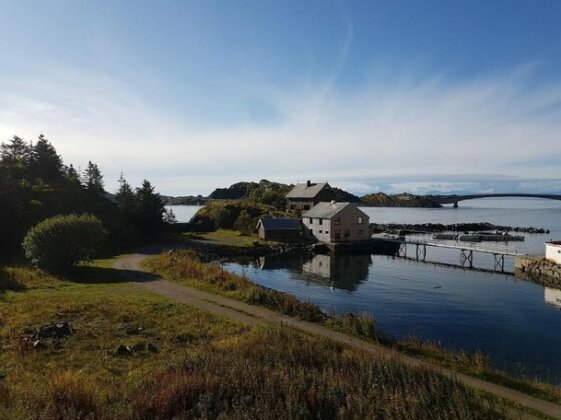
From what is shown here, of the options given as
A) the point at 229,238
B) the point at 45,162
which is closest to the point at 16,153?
the point at 45,162

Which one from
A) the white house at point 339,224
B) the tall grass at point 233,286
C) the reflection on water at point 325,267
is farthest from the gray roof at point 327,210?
the tall grass at point 233,286

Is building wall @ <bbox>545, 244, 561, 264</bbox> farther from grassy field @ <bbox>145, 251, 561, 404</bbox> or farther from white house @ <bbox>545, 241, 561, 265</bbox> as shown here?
grassy field @ <bbox>145, 251, 561, 404</bbox>

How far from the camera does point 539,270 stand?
51.1 m

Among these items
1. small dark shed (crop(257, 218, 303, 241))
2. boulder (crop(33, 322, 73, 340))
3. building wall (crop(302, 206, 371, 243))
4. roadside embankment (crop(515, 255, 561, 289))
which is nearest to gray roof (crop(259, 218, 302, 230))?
small dark shed (crop(257, 218, 303, 241))

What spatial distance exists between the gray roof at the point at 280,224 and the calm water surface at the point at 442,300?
14.2m

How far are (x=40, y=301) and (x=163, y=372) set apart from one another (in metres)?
17.5

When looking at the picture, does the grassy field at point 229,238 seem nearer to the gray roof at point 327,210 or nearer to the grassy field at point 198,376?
the gray roof at point 327,210

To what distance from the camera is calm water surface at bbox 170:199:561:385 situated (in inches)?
1043

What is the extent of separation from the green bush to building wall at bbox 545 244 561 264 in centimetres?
4995

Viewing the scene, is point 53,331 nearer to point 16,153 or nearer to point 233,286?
point 233,286

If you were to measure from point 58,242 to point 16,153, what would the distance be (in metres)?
57.3

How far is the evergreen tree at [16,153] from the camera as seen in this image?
80.4 metres

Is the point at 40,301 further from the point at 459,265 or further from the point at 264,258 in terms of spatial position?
the point at 459,265

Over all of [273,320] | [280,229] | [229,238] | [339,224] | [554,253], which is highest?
[339,224]
